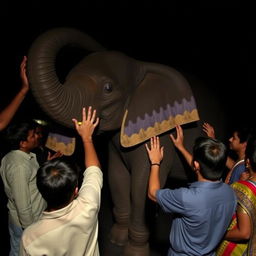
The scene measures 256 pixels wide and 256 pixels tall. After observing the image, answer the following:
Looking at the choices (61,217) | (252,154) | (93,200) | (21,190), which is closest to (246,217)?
(252,154)

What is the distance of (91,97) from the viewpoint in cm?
217

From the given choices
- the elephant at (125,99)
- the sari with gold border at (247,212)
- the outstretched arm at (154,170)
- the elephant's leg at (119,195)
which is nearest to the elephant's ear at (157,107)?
the elephant at (125,99)

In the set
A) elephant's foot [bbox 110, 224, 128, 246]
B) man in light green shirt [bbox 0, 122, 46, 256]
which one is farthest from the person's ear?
elephant's foot [bbox 110, 224, 128, 246]

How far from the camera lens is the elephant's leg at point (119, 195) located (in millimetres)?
2863

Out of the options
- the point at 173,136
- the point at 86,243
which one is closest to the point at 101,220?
the point at 173,136

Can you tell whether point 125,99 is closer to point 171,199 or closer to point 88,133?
point 88,133

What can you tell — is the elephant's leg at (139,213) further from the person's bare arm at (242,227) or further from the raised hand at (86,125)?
the person's bare arm at (242,227)

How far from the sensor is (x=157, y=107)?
7.95 ft

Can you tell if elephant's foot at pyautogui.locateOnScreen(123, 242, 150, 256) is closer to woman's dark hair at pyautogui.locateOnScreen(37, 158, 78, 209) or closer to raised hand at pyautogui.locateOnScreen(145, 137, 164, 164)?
raised hand at pyautogui.locateOnScreen(145, 137, 164, 164)

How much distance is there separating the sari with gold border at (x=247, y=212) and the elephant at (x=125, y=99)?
2.29ft

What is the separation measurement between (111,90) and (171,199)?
889 mm

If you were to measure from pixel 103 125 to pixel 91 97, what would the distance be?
10.1 inches

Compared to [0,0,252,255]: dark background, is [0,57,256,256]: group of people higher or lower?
lower

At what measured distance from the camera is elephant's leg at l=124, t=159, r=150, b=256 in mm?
2492
